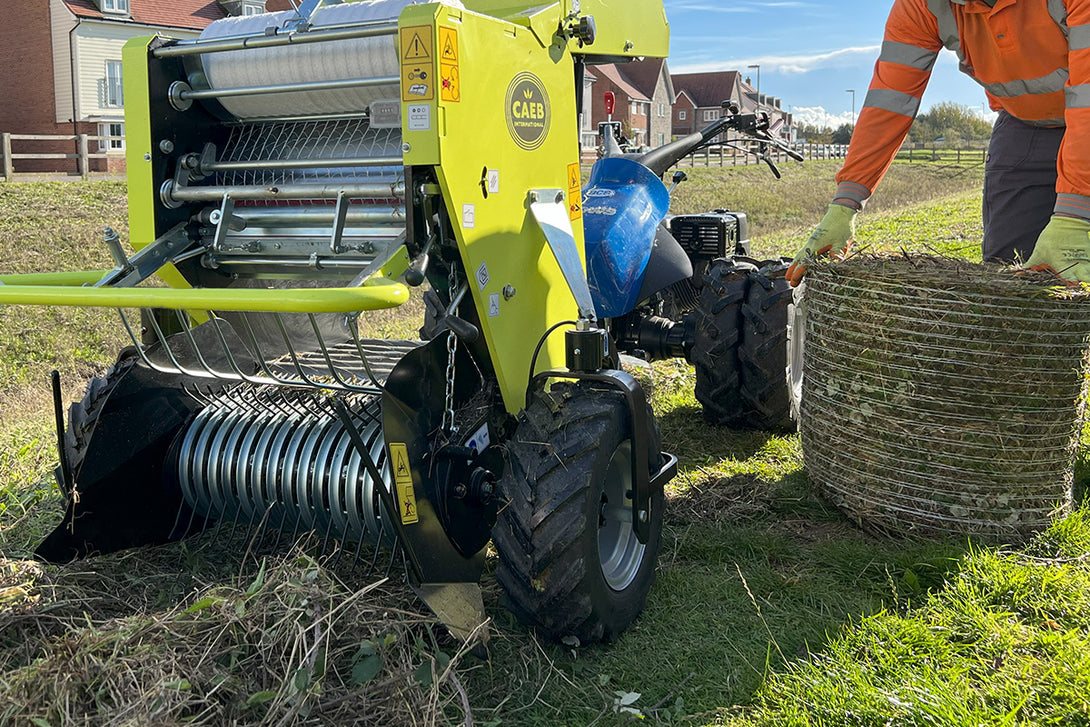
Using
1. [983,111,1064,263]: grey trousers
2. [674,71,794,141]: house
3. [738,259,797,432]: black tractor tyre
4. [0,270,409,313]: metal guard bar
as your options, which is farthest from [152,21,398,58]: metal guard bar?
[674,71,794,141]: house

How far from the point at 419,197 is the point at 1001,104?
319 centimetres

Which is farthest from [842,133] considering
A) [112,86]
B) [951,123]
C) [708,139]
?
[708,139]

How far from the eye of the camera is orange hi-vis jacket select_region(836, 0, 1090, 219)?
4.23 meters

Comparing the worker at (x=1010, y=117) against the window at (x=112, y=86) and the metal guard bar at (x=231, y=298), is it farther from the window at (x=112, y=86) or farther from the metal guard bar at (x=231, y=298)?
the window at (x=112, y=86)

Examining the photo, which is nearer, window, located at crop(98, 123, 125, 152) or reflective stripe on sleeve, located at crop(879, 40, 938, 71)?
reflective stripe on sleeve, located at crop(879, 40, 938, 71)

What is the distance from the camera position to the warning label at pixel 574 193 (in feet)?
13.1

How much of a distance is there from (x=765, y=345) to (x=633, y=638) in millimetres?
2315

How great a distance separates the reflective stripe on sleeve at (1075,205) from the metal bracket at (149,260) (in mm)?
3469

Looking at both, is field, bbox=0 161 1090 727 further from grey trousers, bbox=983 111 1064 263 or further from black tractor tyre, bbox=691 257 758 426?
grey trousers, bbox=983 111 1064 263

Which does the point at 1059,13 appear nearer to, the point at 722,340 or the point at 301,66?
the point at 722,340

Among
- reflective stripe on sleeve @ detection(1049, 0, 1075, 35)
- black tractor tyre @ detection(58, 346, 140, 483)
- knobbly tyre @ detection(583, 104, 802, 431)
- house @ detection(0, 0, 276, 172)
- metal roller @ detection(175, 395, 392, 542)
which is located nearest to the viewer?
metal roller @ detection(175, 395, 392, 542)

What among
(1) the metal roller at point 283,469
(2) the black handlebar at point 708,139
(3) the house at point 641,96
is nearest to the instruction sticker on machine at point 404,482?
(1) the metal roller at point 283,469

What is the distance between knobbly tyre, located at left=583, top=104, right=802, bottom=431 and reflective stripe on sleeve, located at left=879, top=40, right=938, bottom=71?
1.32 m

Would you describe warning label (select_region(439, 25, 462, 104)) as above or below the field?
above
